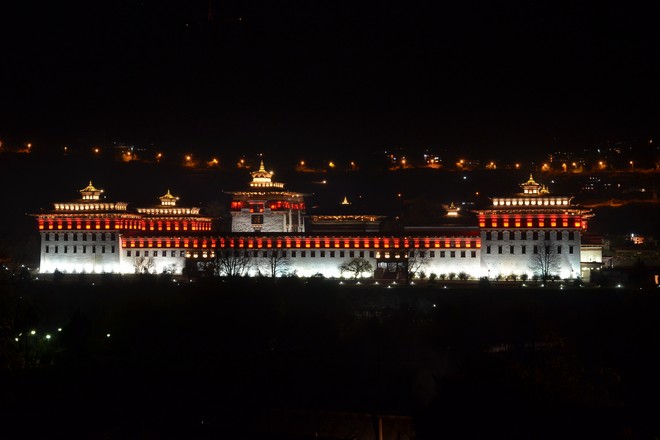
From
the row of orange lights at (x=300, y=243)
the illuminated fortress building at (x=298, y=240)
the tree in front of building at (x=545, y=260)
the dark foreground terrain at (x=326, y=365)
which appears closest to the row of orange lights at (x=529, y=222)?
the illuminated fortress building at (x=298, y=240)

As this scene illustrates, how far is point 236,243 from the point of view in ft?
269

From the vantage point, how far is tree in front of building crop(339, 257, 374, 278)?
77.4 metres

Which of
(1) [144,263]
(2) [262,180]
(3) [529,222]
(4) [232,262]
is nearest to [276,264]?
(4) [232,262]

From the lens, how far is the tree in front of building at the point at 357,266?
77375 mm

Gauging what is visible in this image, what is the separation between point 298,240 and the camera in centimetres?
8025

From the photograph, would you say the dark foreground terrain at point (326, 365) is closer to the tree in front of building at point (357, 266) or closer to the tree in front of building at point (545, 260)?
the tree in front of building at point (545, 260)

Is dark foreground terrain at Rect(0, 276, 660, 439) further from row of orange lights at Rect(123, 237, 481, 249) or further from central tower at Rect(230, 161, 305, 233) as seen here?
central tower at Rect(230, 161, 305, 233)

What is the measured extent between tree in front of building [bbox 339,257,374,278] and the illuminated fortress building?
0.30 meters

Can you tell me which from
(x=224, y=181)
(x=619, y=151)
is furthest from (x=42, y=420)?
(x=619, y=151)

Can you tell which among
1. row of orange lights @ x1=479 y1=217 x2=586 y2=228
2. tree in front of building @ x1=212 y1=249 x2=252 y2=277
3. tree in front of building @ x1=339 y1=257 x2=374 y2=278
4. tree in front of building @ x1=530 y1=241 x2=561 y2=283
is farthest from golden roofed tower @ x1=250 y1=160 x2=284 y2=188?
tree in front of building @ x1=530 y1=241 x2=561 y2=283

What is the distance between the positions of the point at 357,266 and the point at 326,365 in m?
33.3

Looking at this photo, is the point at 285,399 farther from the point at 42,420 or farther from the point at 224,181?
the point at 224,181

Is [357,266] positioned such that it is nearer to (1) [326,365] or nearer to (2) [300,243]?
(2) [300,243]

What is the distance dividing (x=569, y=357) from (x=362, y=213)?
5977cm
